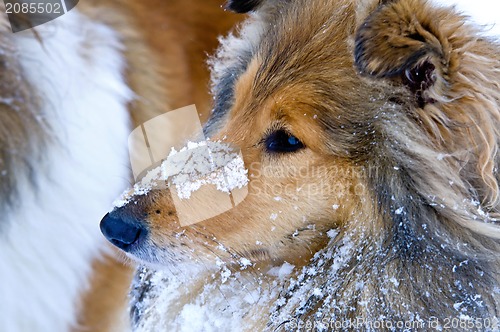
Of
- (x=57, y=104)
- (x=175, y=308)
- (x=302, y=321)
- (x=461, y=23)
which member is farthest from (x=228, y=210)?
(x=57, y=104)

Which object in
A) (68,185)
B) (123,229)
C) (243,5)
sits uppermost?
(243,5)

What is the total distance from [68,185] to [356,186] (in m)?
1.61

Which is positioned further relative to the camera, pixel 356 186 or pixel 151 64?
pixel 151 64

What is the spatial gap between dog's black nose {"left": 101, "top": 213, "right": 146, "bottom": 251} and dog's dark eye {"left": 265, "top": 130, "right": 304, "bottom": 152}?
0.57 m

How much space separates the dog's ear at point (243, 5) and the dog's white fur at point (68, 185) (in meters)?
0.71

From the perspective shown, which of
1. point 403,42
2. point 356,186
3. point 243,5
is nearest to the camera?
point 403,42

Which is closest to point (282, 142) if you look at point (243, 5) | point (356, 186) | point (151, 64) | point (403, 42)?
point (356, 186)

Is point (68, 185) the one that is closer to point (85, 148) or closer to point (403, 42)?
point (85, 148)

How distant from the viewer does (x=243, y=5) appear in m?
2.47

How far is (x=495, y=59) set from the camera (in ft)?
5.88

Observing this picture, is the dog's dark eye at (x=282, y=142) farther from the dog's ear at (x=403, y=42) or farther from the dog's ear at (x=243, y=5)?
the dog's ear at (x=243, y=5)

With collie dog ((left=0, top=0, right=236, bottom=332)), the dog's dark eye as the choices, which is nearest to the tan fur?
collie dog ((left=0, top=0, right=236, bottom=332))

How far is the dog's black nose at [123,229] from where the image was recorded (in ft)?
6.47

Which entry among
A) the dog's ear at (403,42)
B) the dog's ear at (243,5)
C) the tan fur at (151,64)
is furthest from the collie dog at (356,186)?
the tan fur at (151,64)
